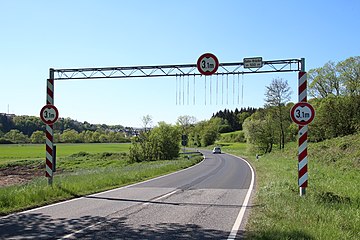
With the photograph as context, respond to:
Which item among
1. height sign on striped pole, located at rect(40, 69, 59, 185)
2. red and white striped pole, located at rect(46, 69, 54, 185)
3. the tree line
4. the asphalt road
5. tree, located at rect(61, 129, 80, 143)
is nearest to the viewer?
the asphalt road

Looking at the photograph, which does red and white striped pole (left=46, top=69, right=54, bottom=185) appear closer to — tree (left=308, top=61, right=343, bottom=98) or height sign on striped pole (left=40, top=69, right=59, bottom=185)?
height sign on striped pole (left=40, top=69, right=59, bottom=185)

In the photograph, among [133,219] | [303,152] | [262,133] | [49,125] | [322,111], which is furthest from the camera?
[262,133]

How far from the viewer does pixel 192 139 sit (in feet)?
419

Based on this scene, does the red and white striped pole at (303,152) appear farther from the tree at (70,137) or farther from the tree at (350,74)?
the tree at (70,137)

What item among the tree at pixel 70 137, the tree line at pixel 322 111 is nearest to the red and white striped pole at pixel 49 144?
the tree line at pixel 322 111

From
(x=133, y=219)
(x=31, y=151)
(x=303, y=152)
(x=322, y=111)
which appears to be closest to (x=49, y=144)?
(x=133, y=219)

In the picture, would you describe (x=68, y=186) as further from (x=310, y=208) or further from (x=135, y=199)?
(x=310, y=208)

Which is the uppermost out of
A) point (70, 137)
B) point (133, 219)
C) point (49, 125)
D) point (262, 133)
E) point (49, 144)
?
point (49, 125)

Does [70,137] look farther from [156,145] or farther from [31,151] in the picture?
[156,145]

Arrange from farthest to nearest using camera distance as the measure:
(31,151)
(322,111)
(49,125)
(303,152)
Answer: (31,151)
(322,111)
(49,125)
(303,152)

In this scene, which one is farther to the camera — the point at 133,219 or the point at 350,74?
the point at 350,74

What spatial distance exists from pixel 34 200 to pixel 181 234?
6419 mm

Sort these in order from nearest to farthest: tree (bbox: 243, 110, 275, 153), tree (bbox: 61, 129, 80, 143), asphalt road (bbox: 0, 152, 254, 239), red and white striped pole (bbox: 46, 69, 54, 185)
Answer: asphalt road (bbox: 0, 152, 254, 239), red and white striped pole (bbox: 46, 69, 54, 185), tree (bbox: 243, 110, 275, 153), tree (bbox: 61, 129, 80, 143)

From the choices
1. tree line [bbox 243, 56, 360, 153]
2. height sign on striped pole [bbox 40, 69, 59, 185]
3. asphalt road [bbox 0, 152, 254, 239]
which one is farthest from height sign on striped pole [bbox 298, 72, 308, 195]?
tree line [bbox 243, 56, 360, 153]
